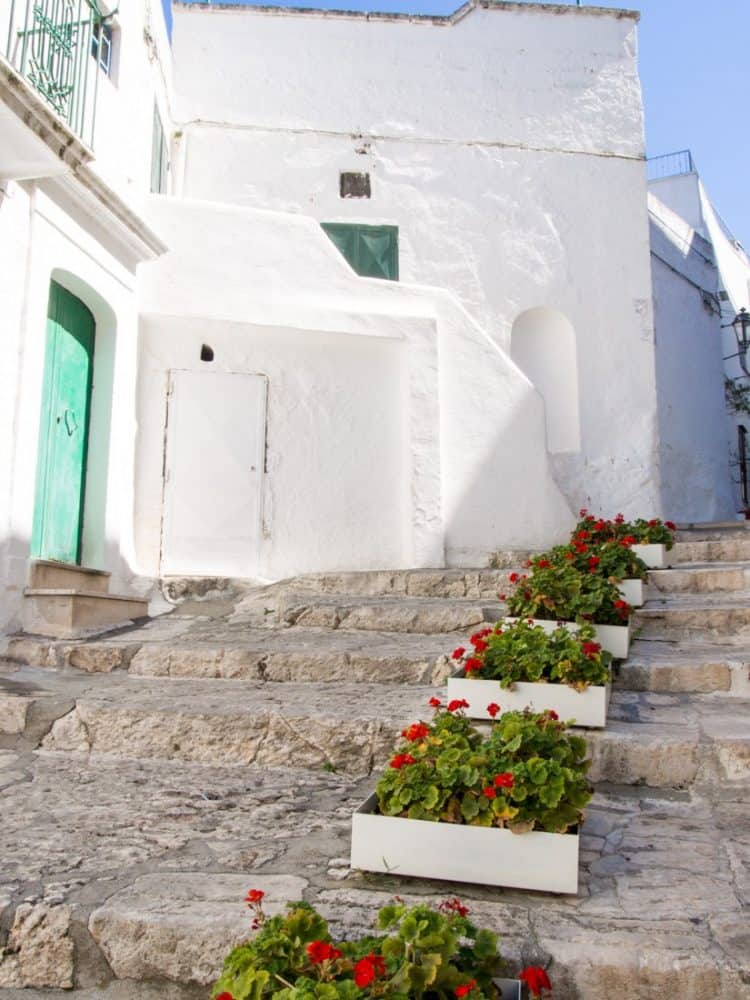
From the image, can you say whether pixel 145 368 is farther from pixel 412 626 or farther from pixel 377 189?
pixel 377 189

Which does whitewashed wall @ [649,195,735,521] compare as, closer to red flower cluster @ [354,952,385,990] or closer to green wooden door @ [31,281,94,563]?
green wooden door @ [31,281,94,563]

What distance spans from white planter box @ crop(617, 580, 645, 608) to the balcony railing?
4.61 m

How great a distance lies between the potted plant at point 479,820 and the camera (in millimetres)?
2379

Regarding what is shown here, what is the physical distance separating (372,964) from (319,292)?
706cm

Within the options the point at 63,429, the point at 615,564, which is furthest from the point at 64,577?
the point at 615,564

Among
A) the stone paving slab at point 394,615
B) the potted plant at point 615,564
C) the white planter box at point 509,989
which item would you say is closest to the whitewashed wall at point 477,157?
the potted plant at point 615,564

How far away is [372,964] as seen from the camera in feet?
5.34

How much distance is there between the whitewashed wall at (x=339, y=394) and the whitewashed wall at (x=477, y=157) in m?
2.17

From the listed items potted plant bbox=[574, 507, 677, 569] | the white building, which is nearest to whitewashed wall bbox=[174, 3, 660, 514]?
the white building

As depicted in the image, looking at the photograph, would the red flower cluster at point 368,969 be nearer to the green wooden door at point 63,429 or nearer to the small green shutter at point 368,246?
the green wooden door at point 63,429

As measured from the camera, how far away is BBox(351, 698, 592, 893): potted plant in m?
2.38

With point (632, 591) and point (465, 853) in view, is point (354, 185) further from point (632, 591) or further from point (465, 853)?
point (465, 853)

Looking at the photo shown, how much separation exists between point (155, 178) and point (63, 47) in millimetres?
2725

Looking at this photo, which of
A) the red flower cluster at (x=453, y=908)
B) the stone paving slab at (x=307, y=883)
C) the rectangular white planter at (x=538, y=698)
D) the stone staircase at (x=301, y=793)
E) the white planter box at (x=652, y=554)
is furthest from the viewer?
the white planter box at (x=652, y=554)
